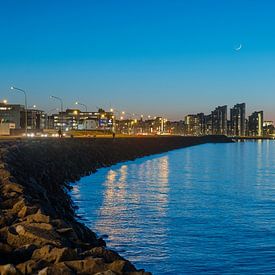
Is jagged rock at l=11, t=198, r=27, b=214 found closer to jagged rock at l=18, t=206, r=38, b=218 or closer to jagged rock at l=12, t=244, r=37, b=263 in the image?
jagged rock at l=18, t=206, r=38, b=218

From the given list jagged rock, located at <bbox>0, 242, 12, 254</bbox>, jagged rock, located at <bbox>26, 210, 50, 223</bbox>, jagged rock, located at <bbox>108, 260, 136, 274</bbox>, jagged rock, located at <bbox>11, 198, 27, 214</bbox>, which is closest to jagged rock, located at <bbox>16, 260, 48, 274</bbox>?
jagged rock, located at <bbox>108, 260, 136, 274</bbox>

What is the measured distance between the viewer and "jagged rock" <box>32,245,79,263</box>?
8555mm

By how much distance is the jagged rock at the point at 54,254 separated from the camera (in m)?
8.55

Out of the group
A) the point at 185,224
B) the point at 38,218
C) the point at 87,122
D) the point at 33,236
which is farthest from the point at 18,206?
the point at 87,122

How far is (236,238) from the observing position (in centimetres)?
1709

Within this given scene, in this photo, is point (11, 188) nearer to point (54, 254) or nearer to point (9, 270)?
point (54, 254)

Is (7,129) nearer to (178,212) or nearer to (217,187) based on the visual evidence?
(217,187)

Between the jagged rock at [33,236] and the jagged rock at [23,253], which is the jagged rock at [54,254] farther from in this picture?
the jagged rock at [33,236]

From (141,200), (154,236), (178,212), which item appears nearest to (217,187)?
(141,200)

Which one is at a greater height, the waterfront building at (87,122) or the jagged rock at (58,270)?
the waterfront building at (87,122)

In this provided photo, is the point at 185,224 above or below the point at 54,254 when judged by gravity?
below

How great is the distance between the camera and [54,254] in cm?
865

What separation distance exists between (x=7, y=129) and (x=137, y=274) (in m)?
74.7

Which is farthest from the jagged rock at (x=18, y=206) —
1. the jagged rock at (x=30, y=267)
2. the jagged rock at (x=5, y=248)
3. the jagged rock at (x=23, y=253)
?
the jagged rock at (x=30, y=267)
